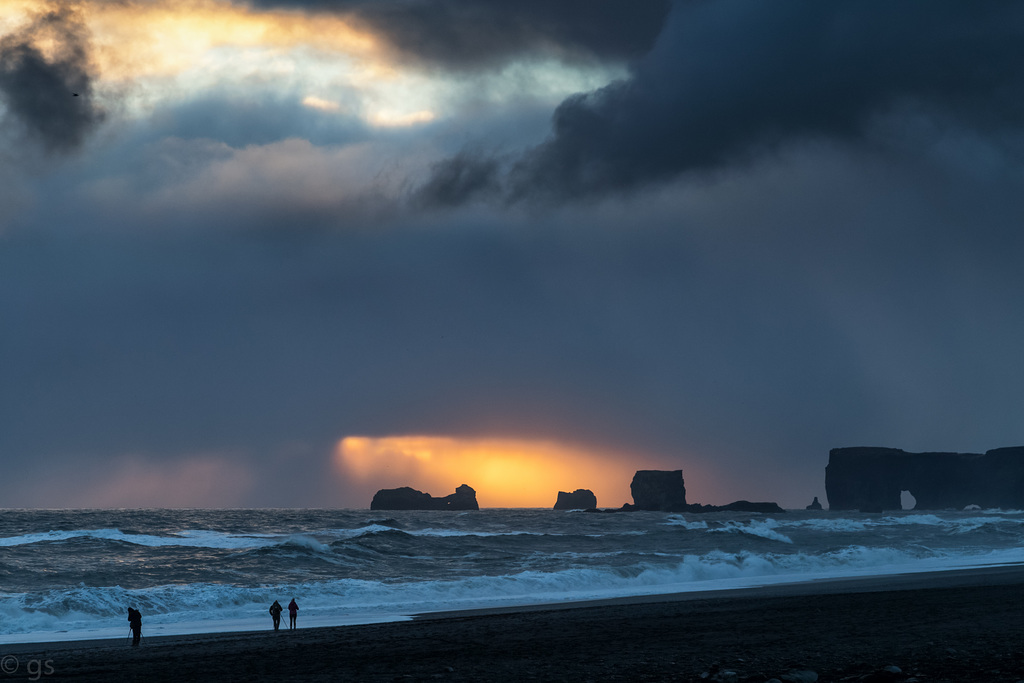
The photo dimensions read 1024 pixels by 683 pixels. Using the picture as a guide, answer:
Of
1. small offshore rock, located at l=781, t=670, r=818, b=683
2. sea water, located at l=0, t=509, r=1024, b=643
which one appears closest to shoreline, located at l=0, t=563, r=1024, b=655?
sea water, located at l=0, t=509, r=1024, b=643

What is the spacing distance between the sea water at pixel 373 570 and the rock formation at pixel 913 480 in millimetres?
118659

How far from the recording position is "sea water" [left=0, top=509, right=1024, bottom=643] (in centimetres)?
3183

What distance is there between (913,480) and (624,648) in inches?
7506

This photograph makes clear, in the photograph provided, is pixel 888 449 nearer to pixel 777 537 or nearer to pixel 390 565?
pixel 777 537

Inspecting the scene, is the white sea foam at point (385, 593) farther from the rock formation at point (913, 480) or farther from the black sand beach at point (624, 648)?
the rock formation at point (913, 480)

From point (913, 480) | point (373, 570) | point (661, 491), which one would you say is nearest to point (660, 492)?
point (661, 491)

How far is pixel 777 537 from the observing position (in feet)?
236

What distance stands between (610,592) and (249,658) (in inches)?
907

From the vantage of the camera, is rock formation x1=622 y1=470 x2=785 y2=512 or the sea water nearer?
the sea water

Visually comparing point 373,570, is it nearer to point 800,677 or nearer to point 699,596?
point 699,596

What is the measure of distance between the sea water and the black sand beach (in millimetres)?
5522

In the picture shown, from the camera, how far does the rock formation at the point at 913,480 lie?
182500mm

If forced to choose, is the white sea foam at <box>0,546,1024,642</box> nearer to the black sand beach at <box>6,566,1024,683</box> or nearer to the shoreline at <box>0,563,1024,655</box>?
the shoreline at <box>0,563,1024,655</box>

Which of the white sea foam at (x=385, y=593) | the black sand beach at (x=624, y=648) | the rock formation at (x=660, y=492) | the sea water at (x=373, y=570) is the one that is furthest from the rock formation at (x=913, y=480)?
the black sand beach at (x=624, y=648)
